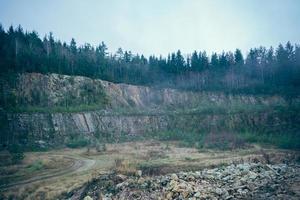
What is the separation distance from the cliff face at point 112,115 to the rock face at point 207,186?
25962 millimetres

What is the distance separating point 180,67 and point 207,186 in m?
67.4

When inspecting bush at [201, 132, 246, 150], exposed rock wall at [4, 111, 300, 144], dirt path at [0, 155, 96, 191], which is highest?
exposed rock wall at [4, 111, 300, 144]

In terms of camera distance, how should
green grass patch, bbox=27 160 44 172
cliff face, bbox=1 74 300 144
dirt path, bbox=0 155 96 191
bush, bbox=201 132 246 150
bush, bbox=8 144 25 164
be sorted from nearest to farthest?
dirt path, bbox=0 155 96 191 → green grass patch, bbox=27 160 44 172 → bush, bbox=8 144 25 164 → bush, bbox=201 132 246 150 → cliff face, bbox=1 74 300 144

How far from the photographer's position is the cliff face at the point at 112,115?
45944 mm

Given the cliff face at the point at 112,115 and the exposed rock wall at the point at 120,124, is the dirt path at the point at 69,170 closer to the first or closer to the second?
the exposed rock wall at the point at 120,124

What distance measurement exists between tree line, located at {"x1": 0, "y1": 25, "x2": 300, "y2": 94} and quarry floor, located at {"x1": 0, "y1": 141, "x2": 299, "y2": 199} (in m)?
29.1

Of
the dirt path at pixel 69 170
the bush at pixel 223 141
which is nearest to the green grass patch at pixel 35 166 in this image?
the dirt path at pixel 69 170

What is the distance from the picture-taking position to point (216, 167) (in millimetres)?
28969

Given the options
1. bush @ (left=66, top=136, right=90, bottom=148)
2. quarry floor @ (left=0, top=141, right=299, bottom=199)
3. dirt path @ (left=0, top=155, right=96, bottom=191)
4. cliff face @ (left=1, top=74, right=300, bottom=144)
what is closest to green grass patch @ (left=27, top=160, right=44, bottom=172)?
quarry floor @ (left=0, top=141, right=299, bottom=199)

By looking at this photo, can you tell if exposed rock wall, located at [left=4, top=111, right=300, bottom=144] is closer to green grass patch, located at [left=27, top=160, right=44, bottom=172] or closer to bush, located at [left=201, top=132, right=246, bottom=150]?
bush, located at [left=201, top=132, right=246, bottom=150]

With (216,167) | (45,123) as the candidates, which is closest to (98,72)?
(45,123)

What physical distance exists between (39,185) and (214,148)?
84.6 feet

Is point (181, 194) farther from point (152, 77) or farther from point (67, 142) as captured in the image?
point (152, 77)

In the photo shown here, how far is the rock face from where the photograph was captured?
61.5 feet
